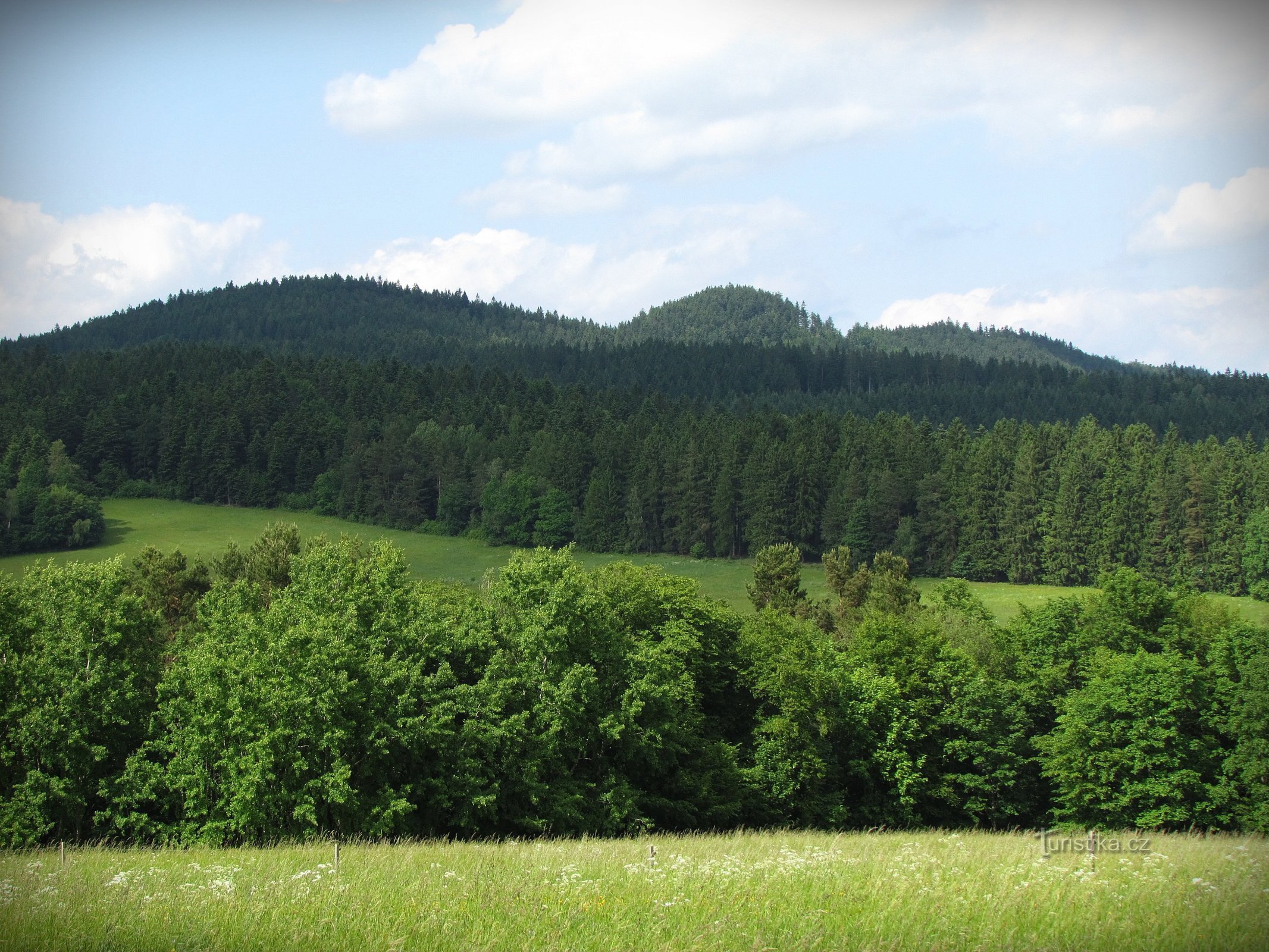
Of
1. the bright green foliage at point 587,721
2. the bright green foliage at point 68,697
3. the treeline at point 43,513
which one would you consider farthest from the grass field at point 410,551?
the bright green foliage at point 68,697

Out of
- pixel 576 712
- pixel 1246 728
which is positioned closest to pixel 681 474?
pixel 1246 728

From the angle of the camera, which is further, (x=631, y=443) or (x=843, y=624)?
(x=631, y=443)

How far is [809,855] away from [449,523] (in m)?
110

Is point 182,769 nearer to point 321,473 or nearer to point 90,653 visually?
point 90,653

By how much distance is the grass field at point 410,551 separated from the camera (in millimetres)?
97062

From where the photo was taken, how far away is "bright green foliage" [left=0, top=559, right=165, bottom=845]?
91.3 feet

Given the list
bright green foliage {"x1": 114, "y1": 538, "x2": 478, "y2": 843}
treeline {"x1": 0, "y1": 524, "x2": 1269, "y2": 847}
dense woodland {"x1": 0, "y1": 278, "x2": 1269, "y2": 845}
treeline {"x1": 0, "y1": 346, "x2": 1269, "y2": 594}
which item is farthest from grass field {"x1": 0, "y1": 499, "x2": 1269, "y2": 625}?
bright green foliage {"x1": 114, "y1": 538, "x2": 478, "y2": 843}

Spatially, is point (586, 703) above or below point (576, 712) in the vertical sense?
above

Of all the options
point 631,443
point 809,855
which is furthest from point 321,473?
point 809,855

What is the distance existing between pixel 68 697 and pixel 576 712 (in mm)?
14761

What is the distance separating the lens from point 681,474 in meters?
124

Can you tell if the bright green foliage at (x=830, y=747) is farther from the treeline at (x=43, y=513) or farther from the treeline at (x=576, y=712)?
the treeline at (x=43, y=513)

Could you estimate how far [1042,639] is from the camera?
2069 inches

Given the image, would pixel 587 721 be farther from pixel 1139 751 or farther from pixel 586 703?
pixel 1139 751
